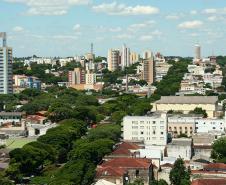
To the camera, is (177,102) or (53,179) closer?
(53,179)

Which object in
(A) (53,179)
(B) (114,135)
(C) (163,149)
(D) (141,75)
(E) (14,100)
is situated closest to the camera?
(A) (53,179)

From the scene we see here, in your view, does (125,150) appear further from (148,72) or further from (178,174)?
(148,72)

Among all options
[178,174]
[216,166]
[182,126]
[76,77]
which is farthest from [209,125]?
[76,77]

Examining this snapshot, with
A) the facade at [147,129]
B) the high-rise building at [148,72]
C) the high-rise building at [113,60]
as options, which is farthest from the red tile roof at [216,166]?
the high-rise building at [113,60]

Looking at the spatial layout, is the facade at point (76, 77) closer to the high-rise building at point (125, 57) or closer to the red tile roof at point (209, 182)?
the high-rise building at point (125, 57)

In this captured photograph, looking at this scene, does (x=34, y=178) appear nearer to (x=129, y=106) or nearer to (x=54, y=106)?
(x=54, y=106)

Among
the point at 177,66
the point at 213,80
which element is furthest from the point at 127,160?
the point at 177,66

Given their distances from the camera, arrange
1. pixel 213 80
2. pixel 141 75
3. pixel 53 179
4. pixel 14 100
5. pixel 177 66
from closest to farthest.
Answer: pixel 53 179 < pixel 14 100 < pixel 213 80 < pixel 141 75 < pixel 177 66
